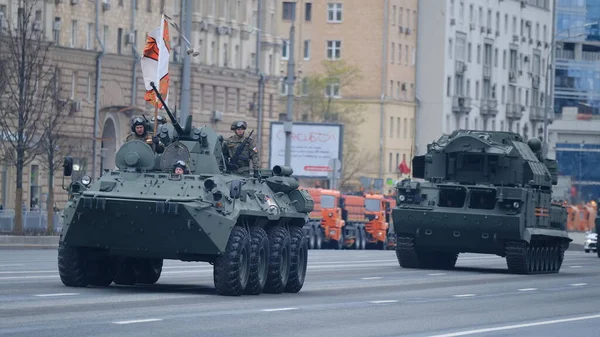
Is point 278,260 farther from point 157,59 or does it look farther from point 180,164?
point 157,59

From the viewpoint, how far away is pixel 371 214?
60.8 meters

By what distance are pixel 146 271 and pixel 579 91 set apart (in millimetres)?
112318

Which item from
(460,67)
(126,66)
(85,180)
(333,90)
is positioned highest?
(460,67)

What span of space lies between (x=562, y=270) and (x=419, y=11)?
64635mm

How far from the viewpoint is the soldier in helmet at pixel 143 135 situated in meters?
23.5

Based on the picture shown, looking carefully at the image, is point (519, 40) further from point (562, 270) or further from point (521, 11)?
A: point (562, 270)

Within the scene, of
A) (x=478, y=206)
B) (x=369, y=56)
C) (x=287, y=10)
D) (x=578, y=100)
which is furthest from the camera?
(x=578, y=100)

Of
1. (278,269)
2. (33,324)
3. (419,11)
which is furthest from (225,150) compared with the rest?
(419,11)

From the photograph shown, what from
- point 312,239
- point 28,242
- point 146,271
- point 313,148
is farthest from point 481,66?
point 146,271

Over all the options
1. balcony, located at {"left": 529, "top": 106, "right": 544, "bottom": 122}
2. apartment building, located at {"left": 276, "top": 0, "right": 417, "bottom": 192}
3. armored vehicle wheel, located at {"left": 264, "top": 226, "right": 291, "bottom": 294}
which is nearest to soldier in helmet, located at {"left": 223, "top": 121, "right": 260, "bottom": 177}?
armored vehicle wheel, located at {"left": 264, "top": 226, "right": 291, "bottom": 294}

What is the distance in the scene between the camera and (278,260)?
2386cm

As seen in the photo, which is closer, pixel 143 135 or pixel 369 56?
pixel 143 135

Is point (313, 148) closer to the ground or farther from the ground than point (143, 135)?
farther from the ground

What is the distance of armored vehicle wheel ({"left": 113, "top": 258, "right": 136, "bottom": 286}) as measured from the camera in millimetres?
24047
